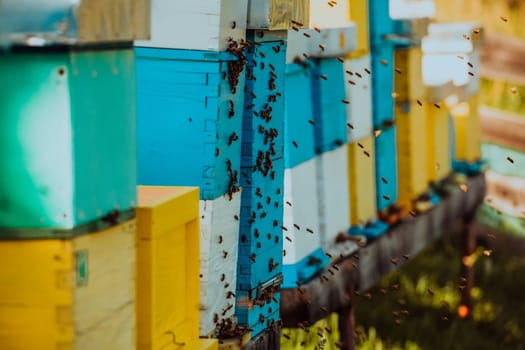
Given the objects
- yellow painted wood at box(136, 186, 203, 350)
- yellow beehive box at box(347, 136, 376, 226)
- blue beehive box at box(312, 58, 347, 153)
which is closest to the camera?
yellow painted wood at box(136, 186, 203, 350)

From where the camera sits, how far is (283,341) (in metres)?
6.68

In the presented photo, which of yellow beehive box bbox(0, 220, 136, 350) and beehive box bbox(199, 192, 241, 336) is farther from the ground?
yellow beehive box bbox(0, 220, 136, 350)

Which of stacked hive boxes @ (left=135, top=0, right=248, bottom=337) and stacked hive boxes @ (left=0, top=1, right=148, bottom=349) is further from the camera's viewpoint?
stacked hive boxes @ (left=135, top=0, right=248, bottom=337)

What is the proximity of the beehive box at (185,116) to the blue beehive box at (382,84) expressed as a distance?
250 centimetres

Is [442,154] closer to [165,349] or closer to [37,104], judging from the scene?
[165,349]

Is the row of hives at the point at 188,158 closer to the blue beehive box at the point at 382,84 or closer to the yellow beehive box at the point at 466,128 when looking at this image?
the blue beehive box at the point at 382,84

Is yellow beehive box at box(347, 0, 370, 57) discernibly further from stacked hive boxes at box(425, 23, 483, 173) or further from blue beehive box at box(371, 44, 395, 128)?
stacked hive boxes at box(425, 23, 483, 173)

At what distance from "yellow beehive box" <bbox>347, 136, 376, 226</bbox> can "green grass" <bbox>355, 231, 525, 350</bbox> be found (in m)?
0.50

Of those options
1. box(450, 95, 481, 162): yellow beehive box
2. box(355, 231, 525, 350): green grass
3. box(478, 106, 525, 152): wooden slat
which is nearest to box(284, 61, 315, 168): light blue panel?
box(355, 231, 525, 350): green grass

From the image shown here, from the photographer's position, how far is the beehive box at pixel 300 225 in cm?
525

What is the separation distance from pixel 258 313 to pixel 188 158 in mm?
760

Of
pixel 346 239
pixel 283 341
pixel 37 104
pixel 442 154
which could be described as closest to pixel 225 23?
pixel 37 104

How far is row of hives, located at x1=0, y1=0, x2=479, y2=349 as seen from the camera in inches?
115

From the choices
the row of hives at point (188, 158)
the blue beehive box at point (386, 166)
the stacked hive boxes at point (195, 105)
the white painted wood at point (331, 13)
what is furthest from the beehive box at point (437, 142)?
the stacked hive boxes at point (195, 105)
